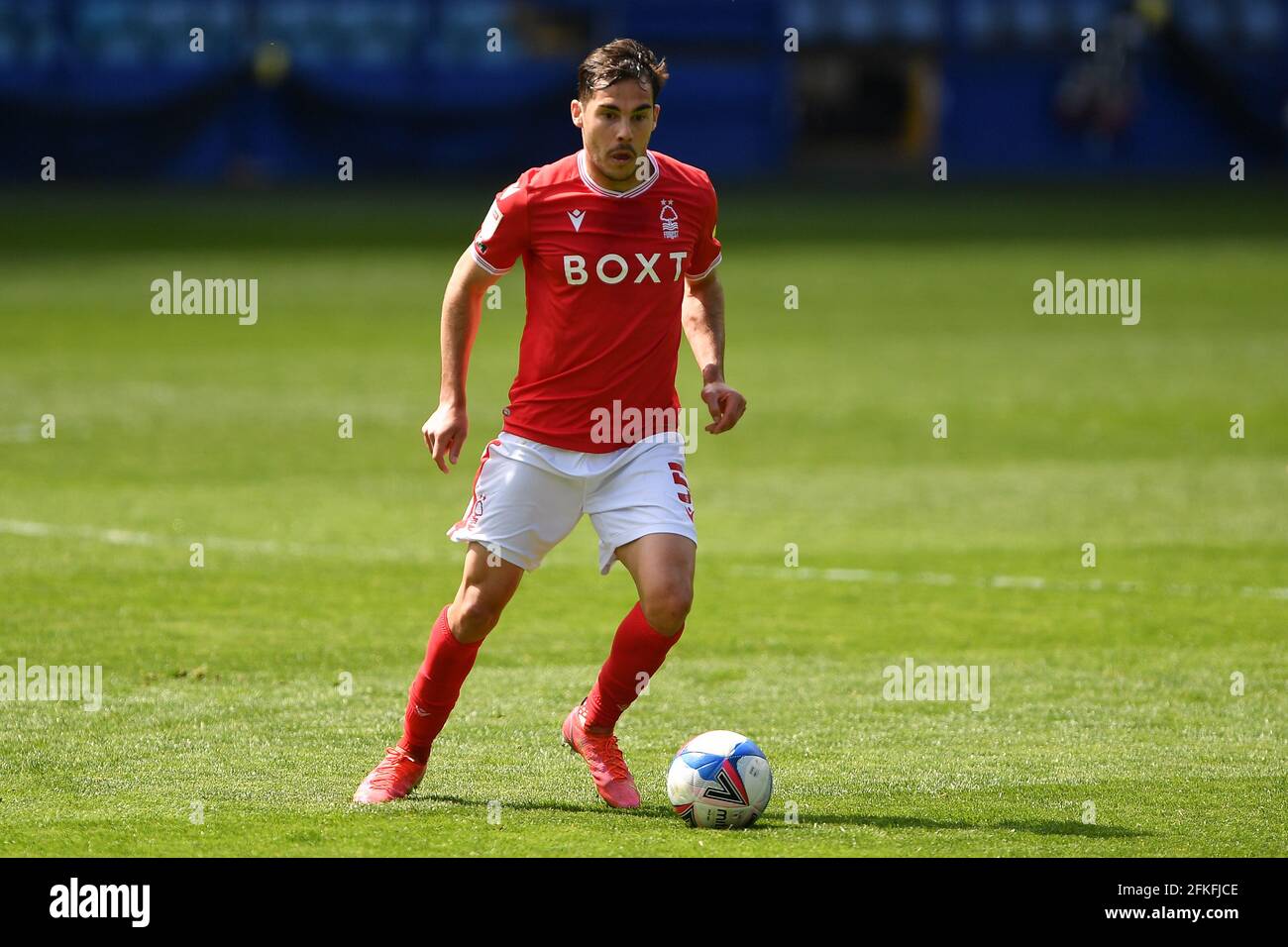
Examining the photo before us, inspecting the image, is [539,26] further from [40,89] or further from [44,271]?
[44,271]

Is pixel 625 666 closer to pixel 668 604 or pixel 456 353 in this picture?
pixel 668 604

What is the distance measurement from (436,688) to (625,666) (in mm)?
669

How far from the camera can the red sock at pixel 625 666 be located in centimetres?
659

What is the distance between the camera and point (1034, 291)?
26.3 m

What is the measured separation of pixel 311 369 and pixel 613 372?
13.6m

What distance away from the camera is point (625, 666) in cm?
666

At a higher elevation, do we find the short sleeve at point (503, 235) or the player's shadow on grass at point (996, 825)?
the short sleeve at point (503, 235)

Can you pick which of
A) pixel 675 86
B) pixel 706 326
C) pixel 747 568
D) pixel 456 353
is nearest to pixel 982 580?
pixel 747 568

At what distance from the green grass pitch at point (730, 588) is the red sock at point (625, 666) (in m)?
0.28

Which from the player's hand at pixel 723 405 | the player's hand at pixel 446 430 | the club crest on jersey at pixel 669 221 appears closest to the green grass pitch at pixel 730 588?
the player's hand at pixel 446 430

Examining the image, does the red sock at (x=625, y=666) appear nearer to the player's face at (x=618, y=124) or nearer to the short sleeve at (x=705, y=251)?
the short sleeve at (x=705, y=251)

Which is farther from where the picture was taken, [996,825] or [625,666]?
[625,666]

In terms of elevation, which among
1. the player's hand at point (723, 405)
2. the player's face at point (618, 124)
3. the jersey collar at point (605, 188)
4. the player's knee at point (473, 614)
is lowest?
the player's knee at point (473, 614)

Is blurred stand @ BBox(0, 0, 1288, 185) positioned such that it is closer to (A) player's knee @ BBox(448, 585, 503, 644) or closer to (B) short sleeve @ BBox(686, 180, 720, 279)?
(B) short sleeve @ BBox(686, 180, 720, 279)
